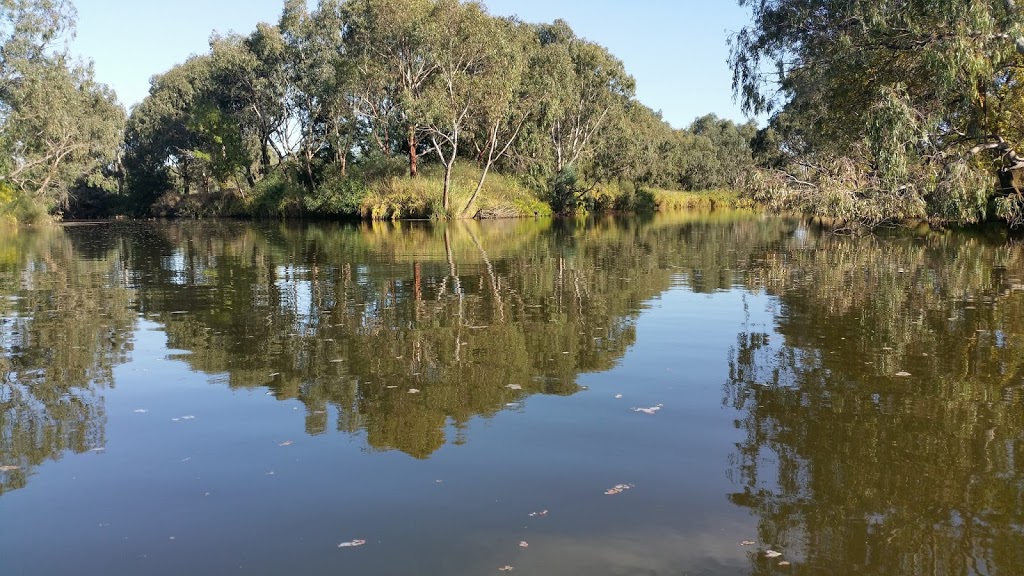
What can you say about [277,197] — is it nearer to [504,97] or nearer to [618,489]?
[504,97]

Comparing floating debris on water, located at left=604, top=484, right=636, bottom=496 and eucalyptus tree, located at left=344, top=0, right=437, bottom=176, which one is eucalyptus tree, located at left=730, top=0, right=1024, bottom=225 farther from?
eucalyptus tree, located at left=344, top=0, right=437, bottom=176

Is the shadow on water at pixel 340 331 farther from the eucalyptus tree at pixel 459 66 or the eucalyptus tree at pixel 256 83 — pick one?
the eucalyptus tree at pixel 256 83

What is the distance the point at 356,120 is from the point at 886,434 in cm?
5403

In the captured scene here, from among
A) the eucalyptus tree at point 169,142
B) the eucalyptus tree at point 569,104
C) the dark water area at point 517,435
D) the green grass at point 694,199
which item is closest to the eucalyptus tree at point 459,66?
the eucalyptus tree at point 569,104

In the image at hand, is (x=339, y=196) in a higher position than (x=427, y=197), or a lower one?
higher

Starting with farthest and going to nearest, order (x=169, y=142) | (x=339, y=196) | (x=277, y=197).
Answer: (x=169, y=142) < (x=277, y=197) < (x=339, y=196)

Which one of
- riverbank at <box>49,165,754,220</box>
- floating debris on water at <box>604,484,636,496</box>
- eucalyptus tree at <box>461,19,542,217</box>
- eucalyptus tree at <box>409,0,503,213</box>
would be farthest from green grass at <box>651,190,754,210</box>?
floating debris on water at <box>604,484,636,496</box>

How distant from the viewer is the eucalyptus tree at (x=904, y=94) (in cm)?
2012

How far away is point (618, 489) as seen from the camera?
5195 mm

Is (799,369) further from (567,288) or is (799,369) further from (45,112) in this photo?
(45,112)

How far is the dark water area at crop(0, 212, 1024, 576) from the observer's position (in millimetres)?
4410

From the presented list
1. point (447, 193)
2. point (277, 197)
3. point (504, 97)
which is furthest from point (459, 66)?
point (277, 197)

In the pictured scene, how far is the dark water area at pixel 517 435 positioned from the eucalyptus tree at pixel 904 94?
839cm

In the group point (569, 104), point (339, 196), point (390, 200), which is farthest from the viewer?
point (569, 104)
